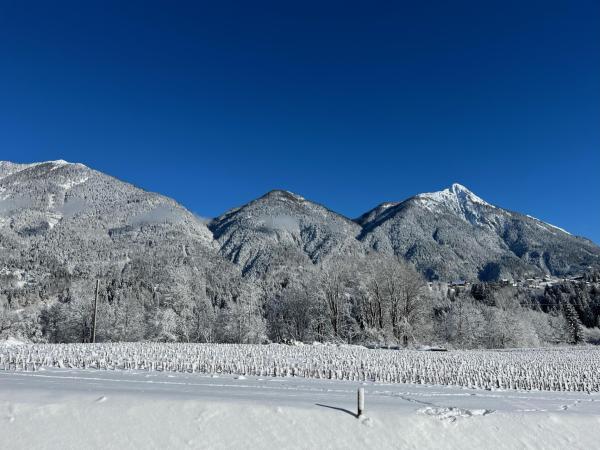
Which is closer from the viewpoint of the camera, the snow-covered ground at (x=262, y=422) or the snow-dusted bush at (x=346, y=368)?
the snow-covered ground at (x=262, y=422)

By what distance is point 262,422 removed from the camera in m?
11.1

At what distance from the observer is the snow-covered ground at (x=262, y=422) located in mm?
10586

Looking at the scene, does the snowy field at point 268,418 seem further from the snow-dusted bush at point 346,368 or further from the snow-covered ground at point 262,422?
the snow-dusted bush at point 346,368

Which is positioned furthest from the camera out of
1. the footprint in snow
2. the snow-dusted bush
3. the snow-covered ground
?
the snow-dusted bush

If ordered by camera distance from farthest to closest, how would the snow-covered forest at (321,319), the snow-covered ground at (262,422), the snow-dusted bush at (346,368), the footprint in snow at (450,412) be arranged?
1. the snow-covered forest at (321,319)
2. the snow-dusted bush at (346,368)
3. the footprint in snow at (450,412)
4. the snow-covered ground at (262,422)

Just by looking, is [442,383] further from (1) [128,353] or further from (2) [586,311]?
(2) [586,311]

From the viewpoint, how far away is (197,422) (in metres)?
11.1

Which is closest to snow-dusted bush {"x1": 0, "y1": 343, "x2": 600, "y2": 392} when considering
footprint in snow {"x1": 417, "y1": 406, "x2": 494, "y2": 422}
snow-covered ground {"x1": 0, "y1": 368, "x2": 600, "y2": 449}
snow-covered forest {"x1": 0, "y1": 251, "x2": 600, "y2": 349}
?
snow-covered ground {"x1": 0, "y1": 368, "x2": 600, "y2": 449}

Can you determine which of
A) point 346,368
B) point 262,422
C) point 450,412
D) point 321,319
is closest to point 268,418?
point 262,422

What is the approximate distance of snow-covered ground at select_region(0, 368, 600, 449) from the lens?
10.6 metres

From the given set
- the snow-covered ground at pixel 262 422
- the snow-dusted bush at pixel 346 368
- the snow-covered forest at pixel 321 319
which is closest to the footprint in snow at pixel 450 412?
the snow-covered ground at pixel 262 422

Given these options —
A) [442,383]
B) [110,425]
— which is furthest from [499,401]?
[110,425]

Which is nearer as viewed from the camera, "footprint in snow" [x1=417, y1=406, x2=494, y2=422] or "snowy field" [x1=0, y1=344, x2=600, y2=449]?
"snowy field" [x1=0, y1=344, x2=600, y2=449]

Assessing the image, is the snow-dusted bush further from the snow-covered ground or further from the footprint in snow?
the footprint in snow
